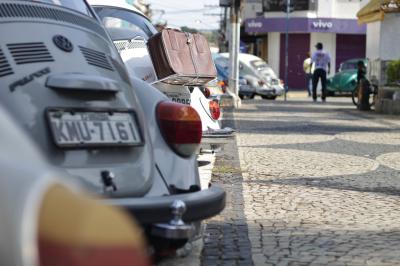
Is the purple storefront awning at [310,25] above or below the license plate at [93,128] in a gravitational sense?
above

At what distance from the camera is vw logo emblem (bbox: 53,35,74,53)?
3.88 metres

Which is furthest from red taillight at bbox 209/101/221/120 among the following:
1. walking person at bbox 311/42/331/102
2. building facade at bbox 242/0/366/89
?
building facade at bbox 242/0/366/89

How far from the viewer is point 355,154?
32.9ft

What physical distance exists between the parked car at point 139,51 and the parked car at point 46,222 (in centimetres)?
518

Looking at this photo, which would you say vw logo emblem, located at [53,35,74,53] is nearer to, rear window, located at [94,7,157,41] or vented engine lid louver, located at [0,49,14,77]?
vented engine lid louver, located at [0,49,14,77]

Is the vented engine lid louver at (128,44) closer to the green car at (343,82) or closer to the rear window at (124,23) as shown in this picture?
the rear window at (124,23)

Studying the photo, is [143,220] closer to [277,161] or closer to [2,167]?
[2,167]

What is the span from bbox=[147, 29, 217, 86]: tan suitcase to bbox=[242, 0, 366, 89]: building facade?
34679 mm

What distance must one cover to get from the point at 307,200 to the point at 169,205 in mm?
3409

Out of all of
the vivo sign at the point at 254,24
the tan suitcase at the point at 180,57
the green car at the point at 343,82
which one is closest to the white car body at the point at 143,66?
the tan suitcase at the point at 180,57

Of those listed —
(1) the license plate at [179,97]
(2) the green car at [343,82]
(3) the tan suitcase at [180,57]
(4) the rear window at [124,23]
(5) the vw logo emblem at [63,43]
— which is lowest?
(2) the green car at [343,82]

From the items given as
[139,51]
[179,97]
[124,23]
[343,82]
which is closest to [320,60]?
[343,82]

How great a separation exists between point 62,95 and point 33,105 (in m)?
0.18

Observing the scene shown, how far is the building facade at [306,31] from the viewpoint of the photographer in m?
40.9
